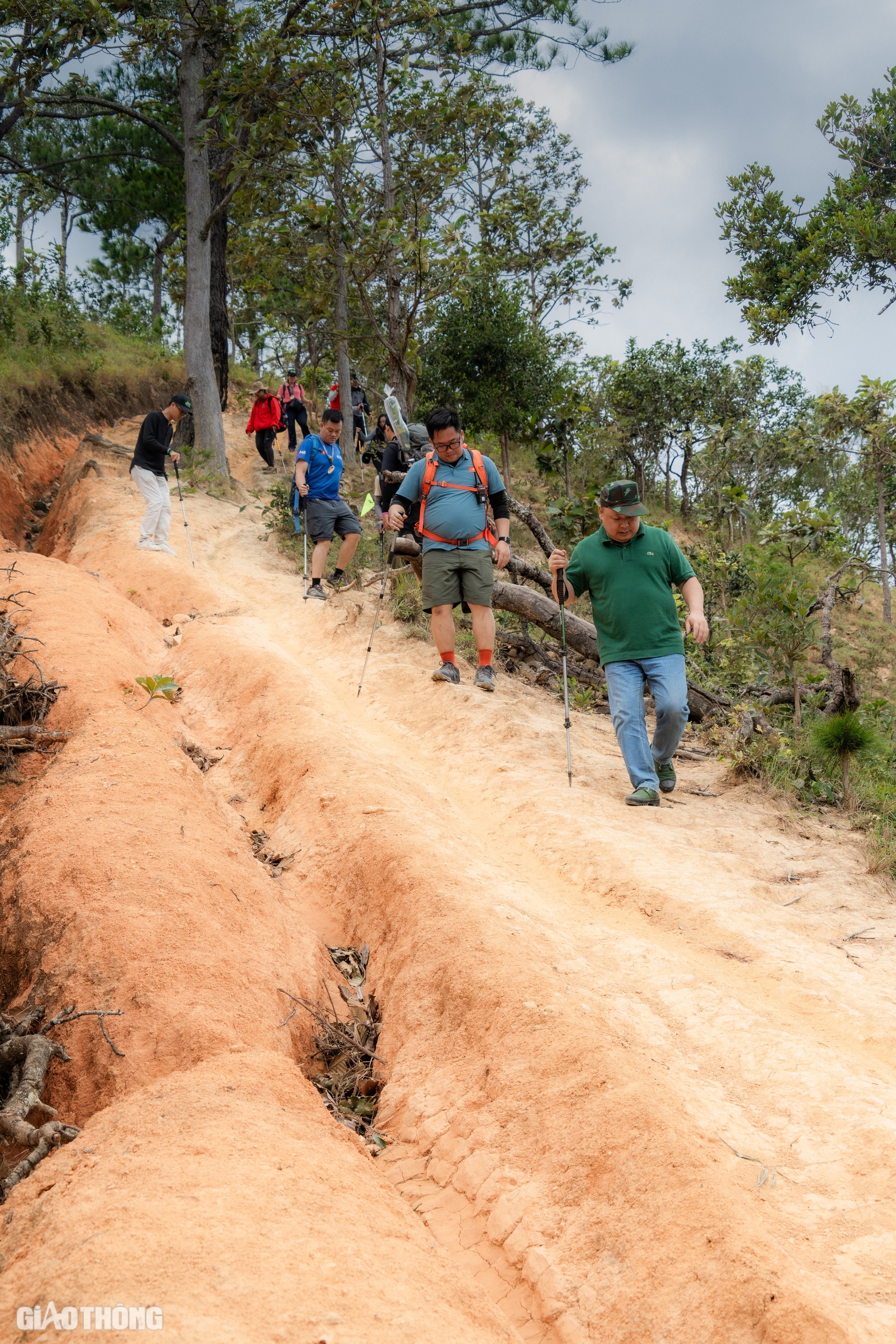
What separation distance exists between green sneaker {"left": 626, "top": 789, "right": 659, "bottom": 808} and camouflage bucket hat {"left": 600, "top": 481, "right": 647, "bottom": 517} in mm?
1701

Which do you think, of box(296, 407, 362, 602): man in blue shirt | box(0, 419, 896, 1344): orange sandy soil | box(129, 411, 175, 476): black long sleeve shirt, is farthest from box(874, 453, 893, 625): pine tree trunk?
box(0, 419, 896, 1344): orange sandy soil

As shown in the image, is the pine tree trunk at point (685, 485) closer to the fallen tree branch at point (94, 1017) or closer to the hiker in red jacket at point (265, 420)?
the hiker in red jacket at point (265, 420)

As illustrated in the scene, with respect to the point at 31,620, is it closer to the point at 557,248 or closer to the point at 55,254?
the point at 55,254

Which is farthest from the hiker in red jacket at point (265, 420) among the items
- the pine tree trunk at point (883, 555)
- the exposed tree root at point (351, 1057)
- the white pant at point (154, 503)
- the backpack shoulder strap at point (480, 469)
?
the exposed tree root at point (351, 1057)

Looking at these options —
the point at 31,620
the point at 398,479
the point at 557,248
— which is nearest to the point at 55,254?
the point at 557,248

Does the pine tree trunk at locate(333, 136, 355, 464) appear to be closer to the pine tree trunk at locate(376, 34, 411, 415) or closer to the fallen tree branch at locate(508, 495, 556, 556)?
the pine tree trunk at locate(376, 34, 411, 415)

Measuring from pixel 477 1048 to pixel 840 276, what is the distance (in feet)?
43.0

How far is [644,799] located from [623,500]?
1852 mm

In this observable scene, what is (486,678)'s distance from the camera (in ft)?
22.4

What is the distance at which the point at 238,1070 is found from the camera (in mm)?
2617

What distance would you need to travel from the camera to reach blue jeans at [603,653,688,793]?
5328mm

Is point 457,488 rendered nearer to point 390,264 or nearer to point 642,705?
point 642,705

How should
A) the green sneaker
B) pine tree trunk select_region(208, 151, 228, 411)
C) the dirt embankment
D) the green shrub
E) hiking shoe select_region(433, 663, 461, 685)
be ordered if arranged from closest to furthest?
the green sneaker < the green shrub < hiking shoe select_region(433, 663, 461, 685) < the dirt embankment < pine tree trunk select_region(208, 151, 228, 411)

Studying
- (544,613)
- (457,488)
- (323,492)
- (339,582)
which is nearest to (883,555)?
(544,613)
